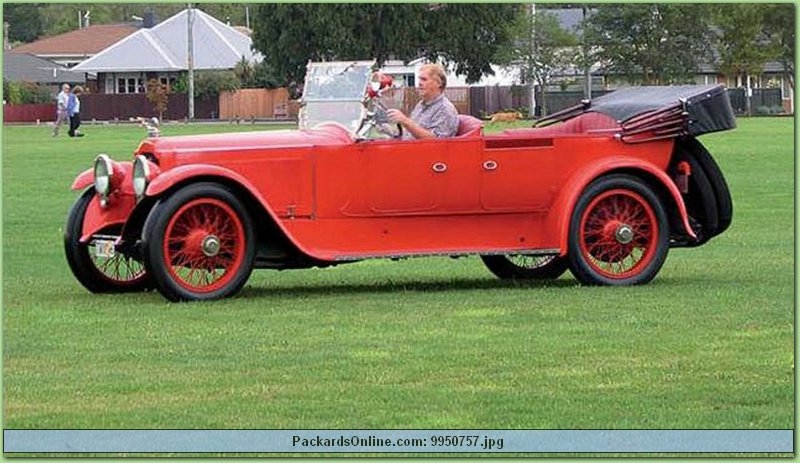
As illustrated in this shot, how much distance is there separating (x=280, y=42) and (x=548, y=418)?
65.4m

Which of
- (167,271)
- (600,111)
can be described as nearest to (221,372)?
(167,271)

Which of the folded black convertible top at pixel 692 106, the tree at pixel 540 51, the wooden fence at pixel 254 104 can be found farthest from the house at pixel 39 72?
the folded black convertible top at pixel 692 106

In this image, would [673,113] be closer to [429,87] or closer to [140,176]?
[429,87]

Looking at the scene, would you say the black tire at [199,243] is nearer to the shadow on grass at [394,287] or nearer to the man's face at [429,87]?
the shadow on grass at [394,287]

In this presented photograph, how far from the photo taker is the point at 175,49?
108 metres

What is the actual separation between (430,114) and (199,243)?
2.07 m

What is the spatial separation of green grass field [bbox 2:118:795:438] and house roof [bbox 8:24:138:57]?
4313 inches

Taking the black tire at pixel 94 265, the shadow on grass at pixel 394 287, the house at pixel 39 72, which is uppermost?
the house at pixel 39 72

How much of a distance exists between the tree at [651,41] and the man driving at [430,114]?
52879 millimetres

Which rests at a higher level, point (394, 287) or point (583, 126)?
point (583, 126)

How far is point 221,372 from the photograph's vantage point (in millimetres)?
9836

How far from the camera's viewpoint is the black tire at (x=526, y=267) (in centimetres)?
1495

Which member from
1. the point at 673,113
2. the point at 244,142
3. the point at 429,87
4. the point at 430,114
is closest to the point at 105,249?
the point at 244,142

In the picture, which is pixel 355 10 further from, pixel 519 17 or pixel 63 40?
pixel 63 40
